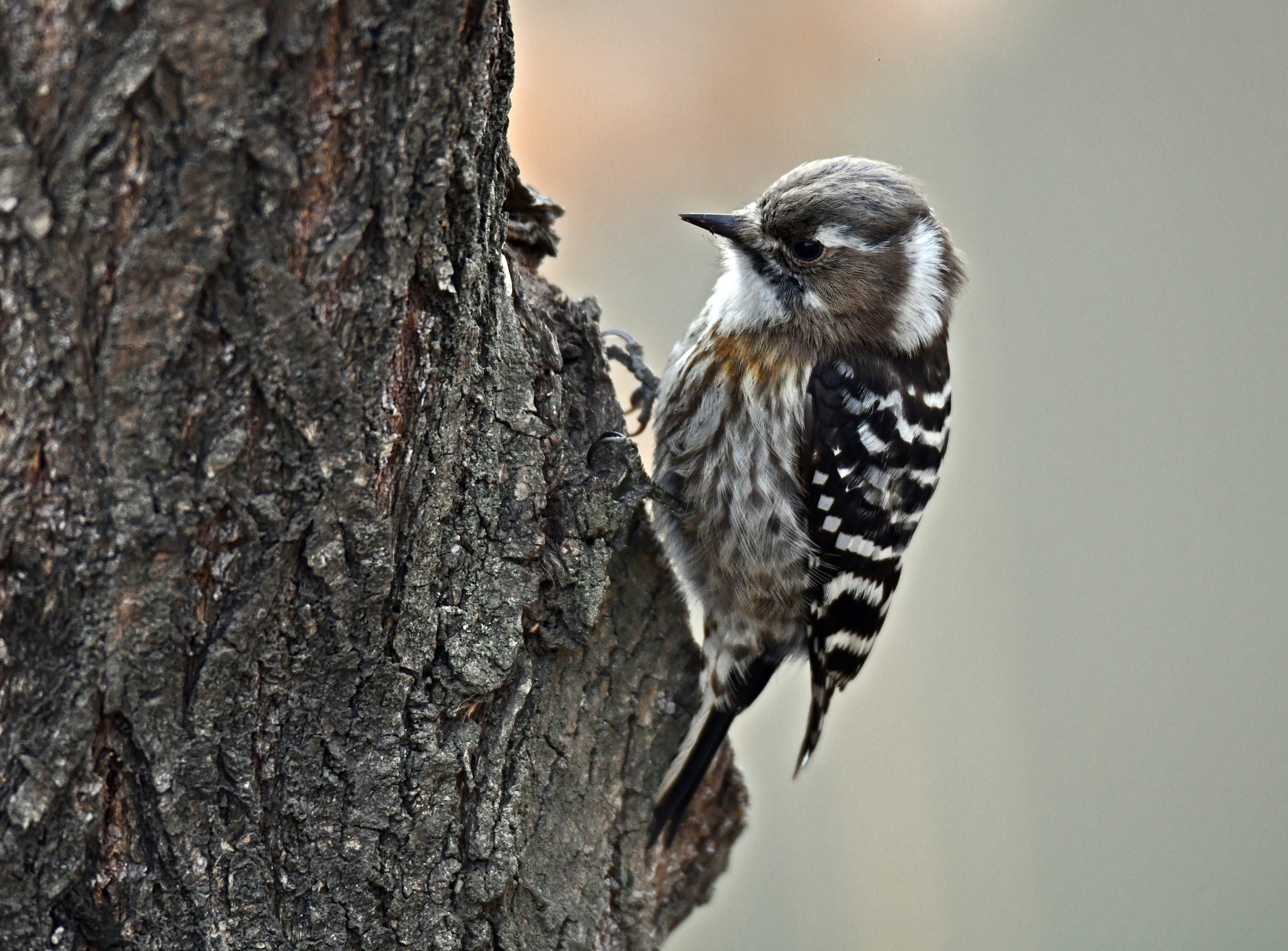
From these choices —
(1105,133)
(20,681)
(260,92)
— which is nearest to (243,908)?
(20,681)

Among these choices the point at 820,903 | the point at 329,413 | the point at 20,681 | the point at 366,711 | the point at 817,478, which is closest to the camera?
the point at 20,681

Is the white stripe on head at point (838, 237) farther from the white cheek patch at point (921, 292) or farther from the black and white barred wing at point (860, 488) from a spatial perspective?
the black and white barred wing at point (860, 488)

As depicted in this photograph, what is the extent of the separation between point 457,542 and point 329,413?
13.2 inches

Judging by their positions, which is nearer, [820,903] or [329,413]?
[329,413]

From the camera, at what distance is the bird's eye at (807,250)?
2.65 meters

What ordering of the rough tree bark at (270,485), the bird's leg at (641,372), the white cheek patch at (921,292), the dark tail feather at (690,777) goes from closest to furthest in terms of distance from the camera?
the rough tree bark at (270,485) → the dark tail feather at (690,777) → the white cheek patch at (921,292) → the bird's leg at (641,372)

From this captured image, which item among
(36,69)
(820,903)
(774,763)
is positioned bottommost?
(820,903)

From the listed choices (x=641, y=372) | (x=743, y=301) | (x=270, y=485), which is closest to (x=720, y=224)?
(x=743, y=301)

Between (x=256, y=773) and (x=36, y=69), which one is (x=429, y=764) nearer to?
(x=256, y=773)

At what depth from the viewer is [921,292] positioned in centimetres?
280

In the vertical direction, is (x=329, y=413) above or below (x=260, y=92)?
below

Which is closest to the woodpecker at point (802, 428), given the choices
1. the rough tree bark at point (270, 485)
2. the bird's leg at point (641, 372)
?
the bird's leg at point (641, 372)

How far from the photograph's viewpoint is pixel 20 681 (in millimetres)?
1360

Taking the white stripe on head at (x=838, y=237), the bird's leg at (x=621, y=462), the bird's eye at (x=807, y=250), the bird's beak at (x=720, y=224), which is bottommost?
the bird's leg at (x=621, y=462)
